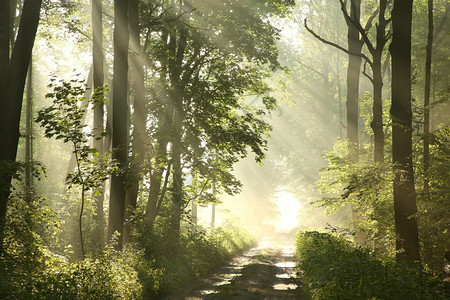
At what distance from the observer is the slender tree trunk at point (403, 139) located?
11.9 metres

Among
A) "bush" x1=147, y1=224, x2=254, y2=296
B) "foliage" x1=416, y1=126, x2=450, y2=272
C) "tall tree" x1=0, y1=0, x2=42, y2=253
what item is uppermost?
"tall tree" x1=0, y1=0, x2=42, y2=253

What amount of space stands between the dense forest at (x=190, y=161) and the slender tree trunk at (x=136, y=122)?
0.05 m

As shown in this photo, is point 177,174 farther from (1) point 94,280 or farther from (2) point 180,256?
(1) point 94,280

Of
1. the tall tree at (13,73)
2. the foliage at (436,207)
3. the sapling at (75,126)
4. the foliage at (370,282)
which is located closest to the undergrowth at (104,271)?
the sapling at (75,126)

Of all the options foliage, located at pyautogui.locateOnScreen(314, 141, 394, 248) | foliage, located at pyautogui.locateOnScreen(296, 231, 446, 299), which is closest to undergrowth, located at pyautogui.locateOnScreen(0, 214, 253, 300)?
foliage, located at pyautogui.locateOnScreen(296, 231, 446, 299)

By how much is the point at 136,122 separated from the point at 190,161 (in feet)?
8.06

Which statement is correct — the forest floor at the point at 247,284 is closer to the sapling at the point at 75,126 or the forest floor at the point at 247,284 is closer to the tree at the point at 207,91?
the tree at the point at 207,91

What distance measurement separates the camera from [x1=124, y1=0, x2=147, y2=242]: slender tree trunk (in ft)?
44.3

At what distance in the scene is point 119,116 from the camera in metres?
13.9

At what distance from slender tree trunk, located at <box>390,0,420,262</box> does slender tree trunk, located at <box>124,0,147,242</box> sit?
6.85 m

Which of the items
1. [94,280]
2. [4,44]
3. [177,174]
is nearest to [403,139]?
[94,280]

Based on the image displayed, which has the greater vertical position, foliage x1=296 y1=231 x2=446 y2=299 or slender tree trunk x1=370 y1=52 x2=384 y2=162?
slender tree trunk x1=370 y1=52 x2=384 y2=162

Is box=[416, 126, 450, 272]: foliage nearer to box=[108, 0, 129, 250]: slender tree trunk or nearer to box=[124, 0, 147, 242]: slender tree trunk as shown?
box=[124, 0, 147, 242]: slender tree trunk

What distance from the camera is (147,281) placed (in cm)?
1201
